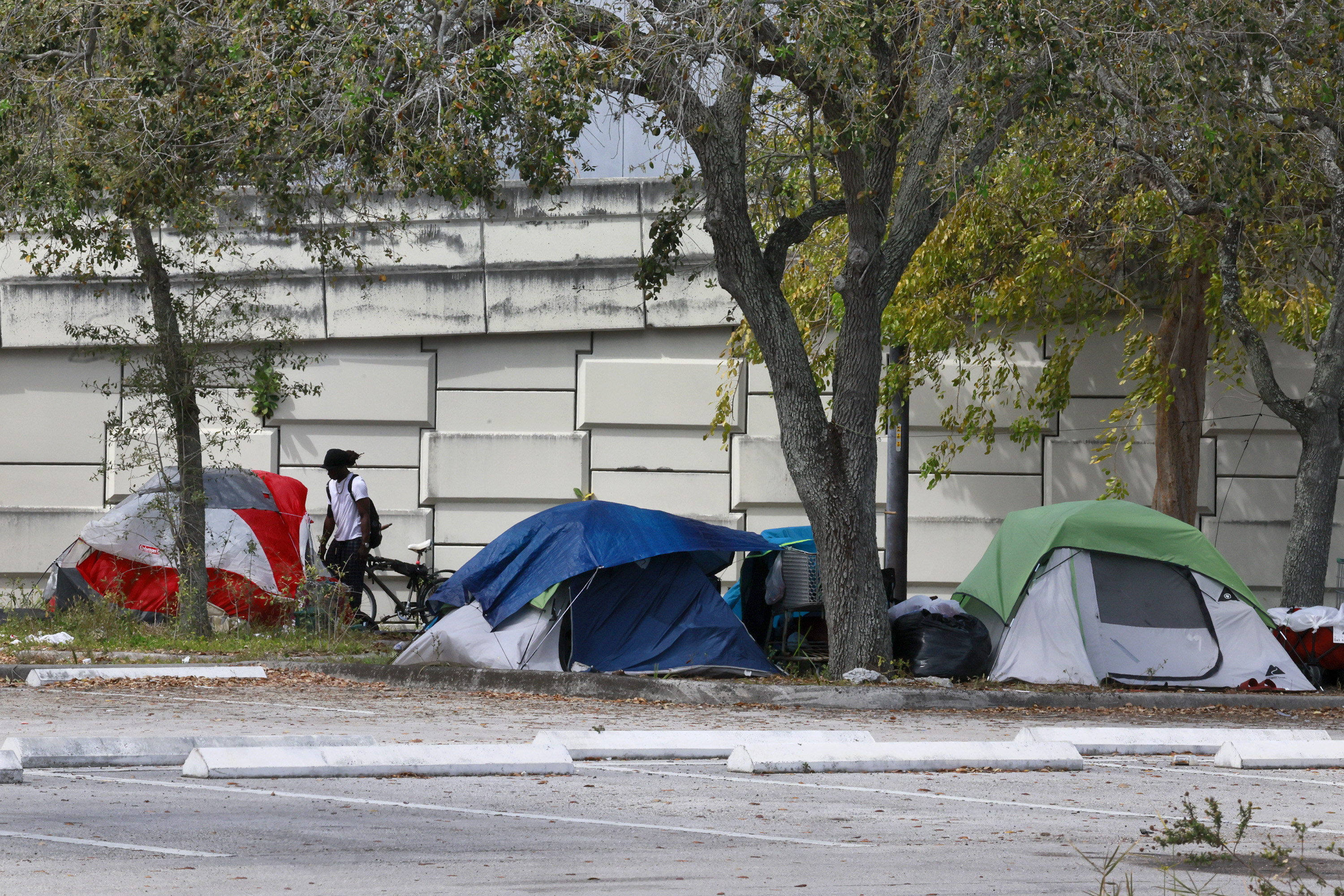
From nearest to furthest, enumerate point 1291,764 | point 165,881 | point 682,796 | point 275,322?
point 165,881 < point 682,796 < point 1291,764 < point 275,322

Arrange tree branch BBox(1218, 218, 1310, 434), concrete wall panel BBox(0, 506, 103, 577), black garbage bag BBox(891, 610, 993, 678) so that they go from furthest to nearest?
concrete wall panel BBox(0, 506, 103, 577) < tree branch BBox(1218, 218, 1310, 434) < black garbage bag BBox(891, 610, 993, 678)

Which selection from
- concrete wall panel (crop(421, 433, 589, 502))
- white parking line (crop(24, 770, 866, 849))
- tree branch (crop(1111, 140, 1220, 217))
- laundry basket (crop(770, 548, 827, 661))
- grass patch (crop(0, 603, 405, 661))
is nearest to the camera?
white parking line (crop(24, 770, 866, 849))

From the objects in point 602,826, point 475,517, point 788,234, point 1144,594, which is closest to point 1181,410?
point 1144,594

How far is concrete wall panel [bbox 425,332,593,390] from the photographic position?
1753 centimetres

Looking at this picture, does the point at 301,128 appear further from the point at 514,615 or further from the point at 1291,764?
the point at 1291,764

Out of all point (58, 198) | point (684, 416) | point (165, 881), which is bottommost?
point (165, 881)

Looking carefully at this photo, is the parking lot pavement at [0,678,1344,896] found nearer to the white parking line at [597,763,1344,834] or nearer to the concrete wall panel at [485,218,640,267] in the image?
the white parking line at [597,763,1344,834]

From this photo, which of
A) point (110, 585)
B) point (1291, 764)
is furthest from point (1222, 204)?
point (110, 585)

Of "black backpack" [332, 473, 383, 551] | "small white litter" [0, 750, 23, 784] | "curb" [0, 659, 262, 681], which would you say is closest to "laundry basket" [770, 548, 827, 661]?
"curb" [0, 659, 262, 681]

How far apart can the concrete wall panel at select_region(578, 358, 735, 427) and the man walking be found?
3.04 m

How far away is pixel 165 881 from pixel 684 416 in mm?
13209

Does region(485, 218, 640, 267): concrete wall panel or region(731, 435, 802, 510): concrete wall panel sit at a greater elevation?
region(485, 218, 640, 267): concrete wall panel

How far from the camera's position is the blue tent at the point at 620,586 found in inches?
472

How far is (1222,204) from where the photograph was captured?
11.7 metres
